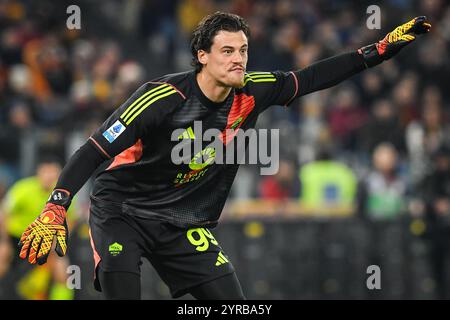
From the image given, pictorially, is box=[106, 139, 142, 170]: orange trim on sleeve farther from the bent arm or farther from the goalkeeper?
the bent arm

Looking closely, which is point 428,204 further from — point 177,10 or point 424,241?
point 177,10

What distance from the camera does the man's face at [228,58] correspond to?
6.06 meters

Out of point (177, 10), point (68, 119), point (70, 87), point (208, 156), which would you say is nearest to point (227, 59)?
point (208, 156)

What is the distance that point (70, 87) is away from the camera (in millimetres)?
13297

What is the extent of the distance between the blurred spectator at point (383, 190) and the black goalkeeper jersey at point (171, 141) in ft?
16.0

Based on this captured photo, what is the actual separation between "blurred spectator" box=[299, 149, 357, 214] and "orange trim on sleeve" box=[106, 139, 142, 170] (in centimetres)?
543

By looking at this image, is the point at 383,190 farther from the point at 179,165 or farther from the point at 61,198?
the point at 61,198

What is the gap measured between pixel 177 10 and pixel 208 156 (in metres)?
9.86

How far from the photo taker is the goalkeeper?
5.93 meters

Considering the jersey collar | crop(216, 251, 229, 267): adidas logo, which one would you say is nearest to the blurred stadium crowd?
crop(216, 251, 229, 267): adidas logo

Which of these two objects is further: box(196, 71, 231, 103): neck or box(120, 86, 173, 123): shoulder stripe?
box(196, 71, 231, 103): neck

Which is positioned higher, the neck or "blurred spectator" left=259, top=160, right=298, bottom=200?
the neck

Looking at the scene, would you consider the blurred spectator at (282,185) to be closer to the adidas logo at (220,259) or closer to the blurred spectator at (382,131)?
the blurred spectator at (382,131)

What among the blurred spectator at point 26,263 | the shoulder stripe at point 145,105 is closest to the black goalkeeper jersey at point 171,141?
the shoulder stripe at point 145,105
